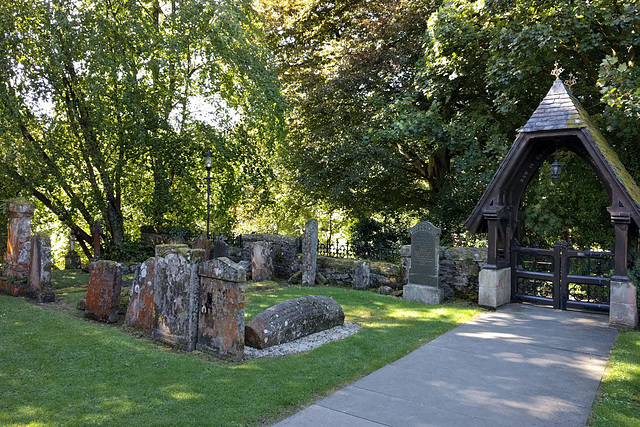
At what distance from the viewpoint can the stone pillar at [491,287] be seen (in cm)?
981

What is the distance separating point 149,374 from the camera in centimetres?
544

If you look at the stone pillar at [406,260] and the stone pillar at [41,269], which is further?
the stone pillar at [406,260]

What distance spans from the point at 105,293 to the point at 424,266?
751 centimetres

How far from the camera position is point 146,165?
16.4 meters

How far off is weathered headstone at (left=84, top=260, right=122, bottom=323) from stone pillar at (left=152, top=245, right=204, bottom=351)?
1.76 metres

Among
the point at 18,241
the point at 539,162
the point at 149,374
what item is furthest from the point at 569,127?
the point at 18,241

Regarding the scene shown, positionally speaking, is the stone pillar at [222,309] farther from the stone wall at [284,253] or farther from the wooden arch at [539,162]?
the stone wall at [284,253]

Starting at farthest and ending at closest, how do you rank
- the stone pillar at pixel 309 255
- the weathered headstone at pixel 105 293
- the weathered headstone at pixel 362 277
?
the stone pillar at pixel 309 255 → the weathered headstone at pixel 362 277 → the weathered headstone at pixel 105 293

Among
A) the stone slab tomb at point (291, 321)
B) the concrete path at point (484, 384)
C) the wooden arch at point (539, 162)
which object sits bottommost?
A: the concrete path at point (484, 384)

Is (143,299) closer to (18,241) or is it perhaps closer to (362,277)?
(18,241)

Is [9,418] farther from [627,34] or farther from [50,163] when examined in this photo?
[627,34]

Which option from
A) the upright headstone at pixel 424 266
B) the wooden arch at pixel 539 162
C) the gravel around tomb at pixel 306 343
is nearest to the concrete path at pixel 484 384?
the gravel around tomb at pixel 306 343

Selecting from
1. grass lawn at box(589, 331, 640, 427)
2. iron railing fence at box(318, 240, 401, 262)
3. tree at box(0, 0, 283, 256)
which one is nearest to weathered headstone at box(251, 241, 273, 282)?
iron railing fence at box(318, 240, 401, 262)

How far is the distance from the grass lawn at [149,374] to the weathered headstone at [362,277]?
4101 mm
